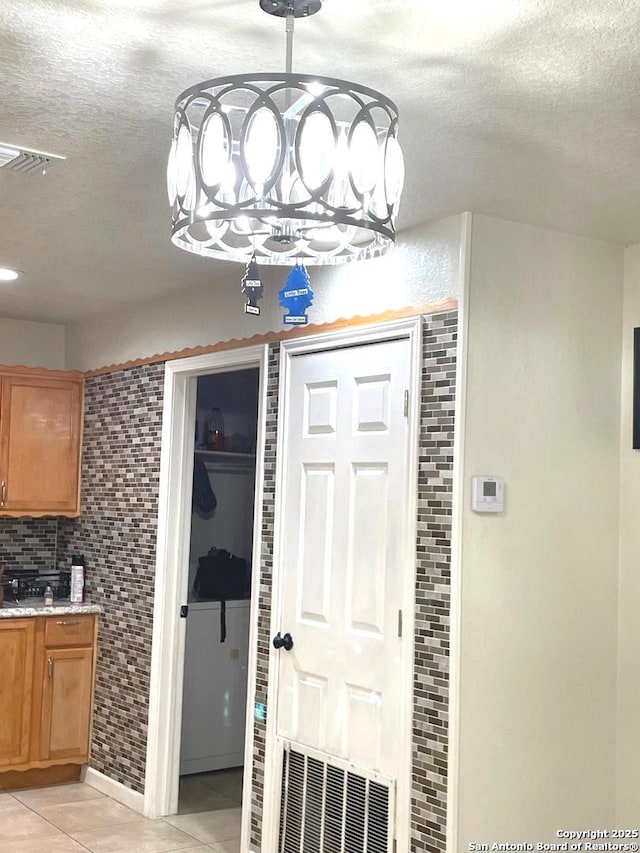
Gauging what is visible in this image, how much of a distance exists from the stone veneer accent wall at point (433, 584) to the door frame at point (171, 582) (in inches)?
58.0

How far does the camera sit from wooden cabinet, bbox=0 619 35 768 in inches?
205

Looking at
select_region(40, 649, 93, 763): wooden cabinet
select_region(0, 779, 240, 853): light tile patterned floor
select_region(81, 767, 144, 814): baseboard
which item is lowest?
select_region(0, 779, 240, 853): light tile patterned floor

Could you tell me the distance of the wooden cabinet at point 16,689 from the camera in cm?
520

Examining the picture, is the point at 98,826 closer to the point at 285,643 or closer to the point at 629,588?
the point at 285,643

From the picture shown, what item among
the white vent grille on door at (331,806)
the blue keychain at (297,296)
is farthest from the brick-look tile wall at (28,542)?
the blue keychain at (297,296)

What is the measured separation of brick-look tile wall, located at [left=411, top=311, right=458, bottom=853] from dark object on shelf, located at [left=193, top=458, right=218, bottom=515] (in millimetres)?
2484

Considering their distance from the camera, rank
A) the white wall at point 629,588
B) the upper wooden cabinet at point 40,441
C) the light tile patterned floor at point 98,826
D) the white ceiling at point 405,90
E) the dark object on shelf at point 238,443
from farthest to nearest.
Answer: the dark object on shelf at point 238,443 < the upper wooden cabinet at point 40,441 < the light tile patterned floor at point 98,826 < the white wall at point 629,588 < the white ceiling at point 405,90

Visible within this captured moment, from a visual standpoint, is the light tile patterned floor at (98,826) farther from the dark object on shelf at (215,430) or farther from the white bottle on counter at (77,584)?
the dark object on shelf at (215,430)

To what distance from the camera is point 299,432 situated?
410 cm

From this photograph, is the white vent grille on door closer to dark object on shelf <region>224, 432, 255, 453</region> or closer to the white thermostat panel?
the white thermostat panel

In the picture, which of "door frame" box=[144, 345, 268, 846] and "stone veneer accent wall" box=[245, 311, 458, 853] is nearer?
"stone veneer accent wall" box=[245, 311, 458, 853]

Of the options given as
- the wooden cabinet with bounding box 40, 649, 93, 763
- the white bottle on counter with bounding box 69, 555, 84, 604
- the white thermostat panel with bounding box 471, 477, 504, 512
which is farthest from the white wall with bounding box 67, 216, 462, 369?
the wooden cabinet with bounding box 40, 649, 93, 763

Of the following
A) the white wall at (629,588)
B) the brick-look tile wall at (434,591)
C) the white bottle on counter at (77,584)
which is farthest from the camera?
the white bottle on counter at (77,584)

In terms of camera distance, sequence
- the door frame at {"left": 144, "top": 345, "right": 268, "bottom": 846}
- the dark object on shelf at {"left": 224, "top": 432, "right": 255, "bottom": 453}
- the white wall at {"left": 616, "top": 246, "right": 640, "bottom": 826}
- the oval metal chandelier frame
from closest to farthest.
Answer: the oval metal chandelier frame
the white wall at {"left": 616, "top": 246, "right": 640, "bottom": 826}
the door frame at {"left": 144, "top": 345, "right": 268, "bottom": 846}
the dark object on shelf at {"left": 224, "top": 432, "right": 255, "bottom": 453}
